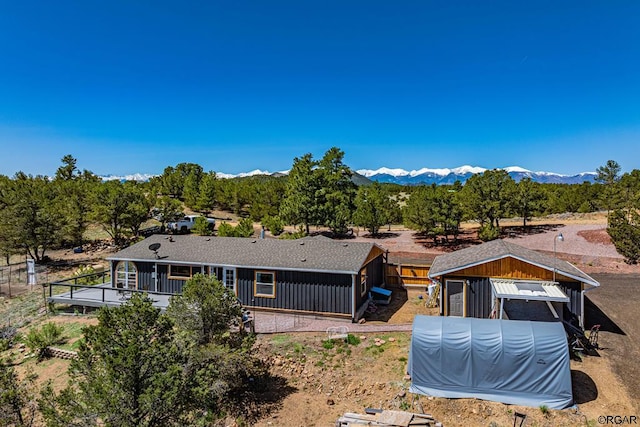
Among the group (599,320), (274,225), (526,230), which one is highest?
(274,225)

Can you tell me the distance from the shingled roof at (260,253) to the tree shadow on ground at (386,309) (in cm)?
239

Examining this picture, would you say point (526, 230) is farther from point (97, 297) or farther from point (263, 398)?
point (97, 297)

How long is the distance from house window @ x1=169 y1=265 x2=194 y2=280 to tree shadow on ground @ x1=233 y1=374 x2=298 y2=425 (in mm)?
7918

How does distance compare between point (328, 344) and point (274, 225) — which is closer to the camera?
point (328, 344)

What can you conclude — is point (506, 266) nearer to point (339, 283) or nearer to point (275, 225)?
point (339, 283)

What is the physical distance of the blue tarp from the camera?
32.4ft

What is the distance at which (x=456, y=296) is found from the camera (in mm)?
15578

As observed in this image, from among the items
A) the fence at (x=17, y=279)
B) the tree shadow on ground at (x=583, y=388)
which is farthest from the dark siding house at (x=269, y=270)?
the fence at (x=17, y=279)

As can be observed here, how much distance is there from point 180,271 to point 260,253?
3980 millimetres

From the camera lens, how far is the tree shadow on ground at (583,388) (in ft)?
33.3

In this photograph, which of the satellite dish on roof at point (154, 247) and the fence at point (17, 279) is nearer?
the satellite dish on roof at point (154, 247)

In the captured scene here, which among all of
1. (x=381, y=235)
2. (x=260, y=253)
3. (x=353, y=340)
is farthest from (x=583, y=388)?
(x=381, y=235)

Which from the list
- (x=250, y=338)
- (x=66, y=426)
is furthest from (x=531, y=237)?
(x=66, y=426)

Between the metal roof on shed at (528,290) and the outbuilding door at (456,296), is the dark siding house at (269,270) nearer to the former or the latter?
the outbuilding door at (456,296)
